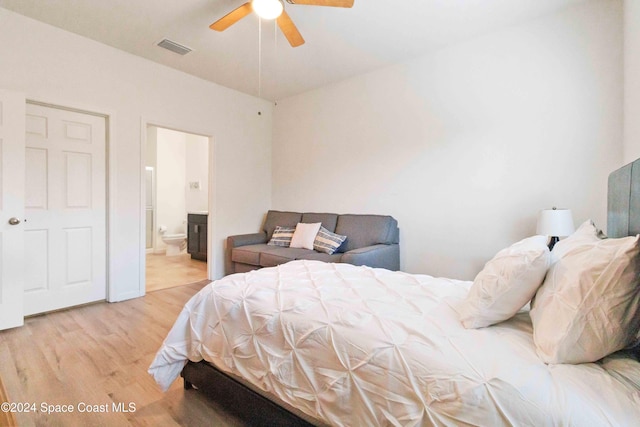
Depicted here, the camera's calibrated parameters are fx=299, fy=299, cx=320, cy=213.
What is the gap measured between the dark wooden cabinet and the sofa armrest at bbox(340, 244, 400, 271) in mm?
3339

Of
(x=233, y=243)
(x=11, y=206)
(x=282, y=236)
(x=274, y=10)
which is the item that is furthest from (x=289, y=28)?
(x=11, y=206)

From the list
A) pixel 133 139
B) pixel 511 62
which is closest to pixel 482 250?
pixel 511 62

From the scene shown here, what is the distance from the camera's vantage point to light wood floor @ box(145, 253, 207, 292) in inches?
163

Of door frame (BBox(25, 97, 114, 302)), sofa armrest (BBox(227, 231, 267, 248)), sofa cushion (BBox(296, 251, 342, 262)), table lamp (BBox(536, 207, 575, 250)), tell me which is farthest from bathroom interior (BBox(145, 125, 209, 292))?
table lamp (BBox(536, 207, 575, 250))

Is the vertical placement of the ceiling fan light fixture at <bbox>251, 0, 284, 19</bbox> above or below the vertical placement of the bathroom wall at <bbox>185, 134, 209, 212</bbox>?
above

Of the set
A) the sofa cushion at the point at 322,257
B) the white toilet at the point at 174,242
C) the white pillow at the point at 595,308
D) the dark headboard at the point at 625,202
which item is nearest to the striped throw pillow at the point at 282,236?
the sofa cushion at the point at 322,257

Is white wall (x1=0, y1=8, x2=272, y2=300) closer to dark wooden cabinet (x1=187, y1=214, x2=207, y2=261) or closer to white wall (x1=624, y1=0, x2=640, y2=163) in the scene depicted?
dark wooden cabinet (x1=187, y1=214, x2=207, y2=261)

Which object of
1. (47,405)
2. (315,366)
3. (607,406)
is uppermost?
(607,406)

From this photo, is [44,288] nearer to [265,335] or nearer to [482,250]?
[265,335]

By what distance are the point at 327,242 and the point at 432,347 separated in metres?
2.74

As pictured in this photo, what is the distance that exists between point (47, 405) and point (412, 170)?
356 centimetres

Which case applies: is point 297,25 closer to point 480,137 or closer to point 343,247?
point 480,137

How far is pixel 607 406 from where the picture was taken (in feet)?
2.45

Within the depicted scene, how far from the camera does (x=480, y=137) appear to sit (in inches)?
120
